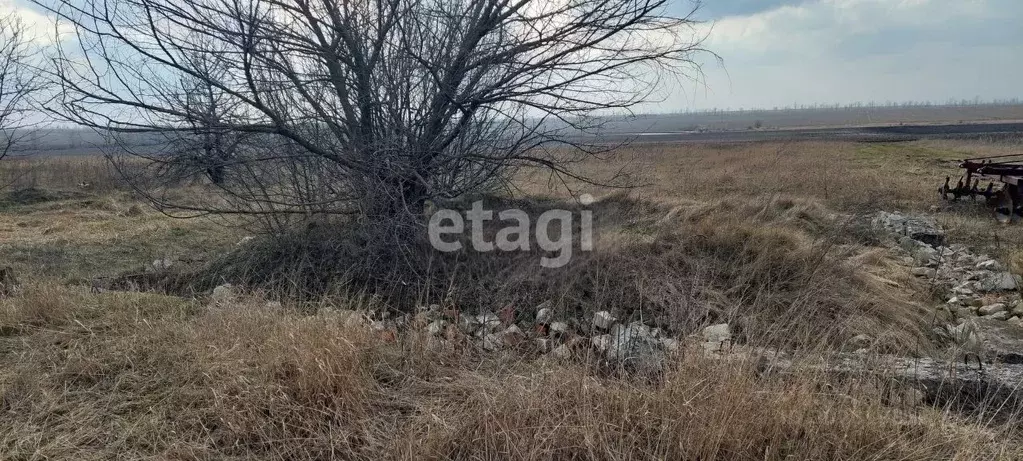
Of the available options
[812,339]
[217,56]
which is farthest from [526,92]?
[812,339]

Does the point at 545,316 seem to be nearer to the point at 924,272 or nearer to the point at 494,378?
the point at 494,378

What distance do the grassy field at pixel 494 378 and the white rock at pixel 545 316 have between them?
0.72ft

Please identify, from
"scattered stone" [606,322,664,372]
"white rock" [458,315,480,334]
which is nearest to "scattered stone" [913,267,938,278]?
"scattered stone" [606,322,664,372]

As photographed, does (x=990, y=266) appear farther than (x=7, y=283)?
Yes

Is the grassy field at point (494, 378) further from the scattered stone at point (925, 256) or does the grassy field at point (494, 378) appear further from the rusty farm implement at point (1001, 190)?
the rusty farm implement at point (1001, 190)

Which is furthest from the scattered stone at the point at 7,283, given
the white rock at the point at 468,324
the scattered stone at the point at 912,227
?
the scattered stone at the point at 912,227

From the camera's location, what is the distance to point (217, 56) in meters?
4.56

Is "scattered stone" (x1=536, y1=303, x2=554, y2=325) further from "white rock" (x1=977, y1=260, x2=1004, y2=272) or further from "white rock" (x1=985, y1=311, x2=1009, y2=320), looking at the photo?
"white rock" (x1=977, y1=260, x2=1004, y2=272)

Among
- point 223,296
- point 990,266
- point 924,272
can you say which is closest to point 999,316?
point 924,272

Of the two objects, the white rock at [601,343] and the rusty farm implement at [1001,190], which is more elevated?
the rusty farm implement at [1001,190]

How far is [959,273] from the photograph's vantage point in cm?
529

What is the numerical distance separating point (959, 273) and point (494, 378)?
5.39 metres

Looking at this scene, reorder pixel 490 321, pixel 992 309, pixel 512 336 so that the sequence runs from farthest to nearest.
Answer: pixel 992 309, pixel 490 321, pixel 512 336

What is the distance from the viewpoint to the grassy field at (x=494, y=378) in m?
2.03
